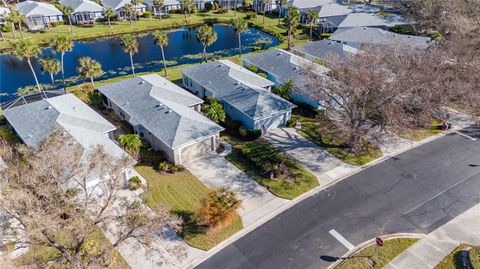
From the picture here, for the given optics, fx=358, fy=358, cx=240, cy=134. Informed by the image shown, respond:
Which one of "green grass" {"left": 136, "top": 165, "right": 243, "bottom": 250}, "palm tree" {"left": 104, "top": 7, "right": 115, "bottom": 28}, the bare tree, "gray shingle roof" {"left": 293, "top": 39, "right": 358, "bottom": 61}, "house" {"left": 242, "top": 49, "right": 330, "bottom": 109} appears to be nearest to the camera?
the bare tree

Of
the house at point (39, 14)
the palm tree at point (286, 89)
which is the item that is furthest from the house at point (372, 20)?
the house at point (39, 14)

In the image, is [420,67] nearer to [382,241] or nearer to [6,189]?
[382,241]

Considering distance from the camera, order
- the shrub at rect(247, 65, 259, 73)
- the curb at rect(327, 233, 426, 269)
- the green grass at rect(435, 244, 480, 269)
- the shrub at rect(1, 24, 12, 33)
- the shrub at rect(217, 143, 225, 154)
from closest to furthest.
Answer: the green grass at rect(435, 244, 480, 269)
the curb at rect(327, 233, 426, 269)
the shrub at rect(217, 143, 225, 154)
the shrub at rect(247, 65, 259, 73)
the shrub at rect(1, 24, 12, 33)

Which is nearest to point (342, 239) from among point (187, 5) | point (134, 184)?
point (134, 184)

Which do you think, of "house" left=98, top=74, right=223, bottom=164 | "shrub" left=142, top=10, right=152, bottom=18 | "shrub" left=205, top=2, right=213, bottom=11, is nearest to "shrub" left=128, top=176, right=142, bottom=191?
"house" left=98, top=74, right=223, bottom=164

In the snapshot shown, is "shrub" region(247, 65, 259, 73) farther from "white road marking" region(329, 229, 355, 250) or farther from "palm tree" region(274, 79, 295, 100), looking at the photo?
"white road marking" region(329, 229, 355, 250)

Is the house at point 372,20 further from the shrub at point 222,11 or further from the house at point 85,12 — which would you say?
the house at point 85,12
